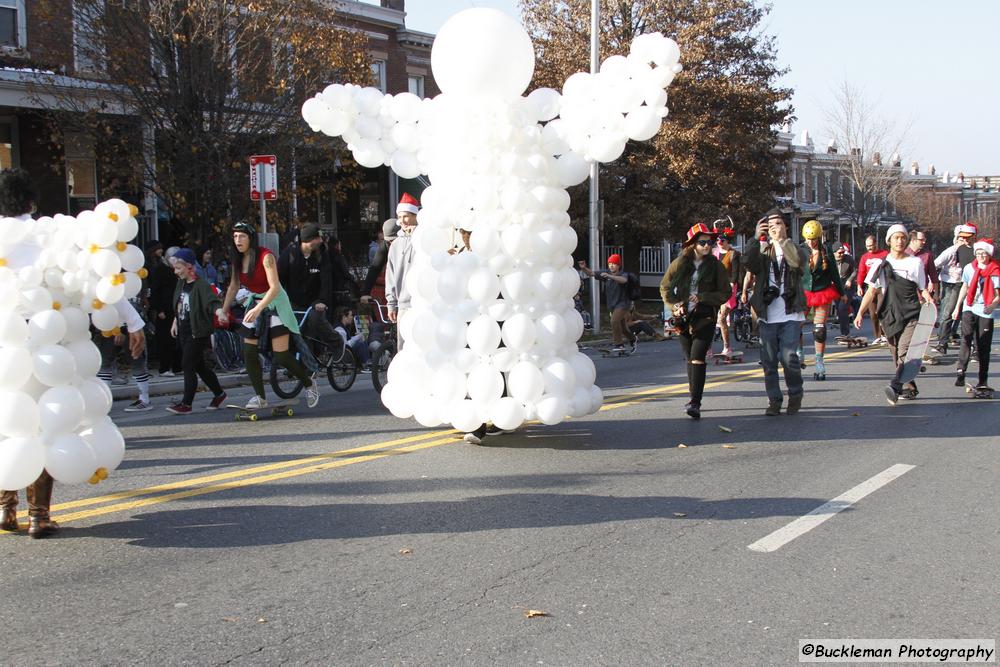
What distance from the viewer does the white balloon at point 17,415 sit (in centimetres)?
544

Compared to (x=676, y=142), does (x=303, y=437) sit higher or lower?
lower

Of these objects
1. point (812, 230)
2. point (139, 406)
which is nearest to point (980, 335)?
point (812, 230)

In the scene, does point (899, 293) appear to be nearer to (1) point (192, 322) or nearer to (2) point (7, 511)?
(1) point (192, 322)

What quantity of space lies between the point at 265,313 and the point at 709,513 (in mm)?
5531

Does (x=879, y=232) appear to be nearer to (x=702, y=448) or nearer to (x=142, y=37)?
(x=142, y=37)

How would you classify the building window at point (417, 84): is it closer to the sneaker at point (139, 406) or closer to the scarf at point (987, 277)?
the sneaker at point (139, 406)

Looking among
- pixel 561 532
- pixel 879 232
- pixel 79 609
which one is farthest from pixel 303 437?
pixel 879 232

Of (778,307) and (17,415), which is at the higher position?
(778,307)

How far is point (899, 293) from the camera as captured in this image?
444 inches

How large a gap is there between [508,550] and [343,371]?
7363 millimetres

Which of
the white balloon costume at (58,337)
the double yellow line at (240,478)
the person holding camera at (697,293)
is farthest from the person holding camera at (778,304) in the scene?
the white balloon costume at (58,337)

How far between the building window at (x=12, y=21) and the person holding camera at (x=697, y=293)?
16.9 m

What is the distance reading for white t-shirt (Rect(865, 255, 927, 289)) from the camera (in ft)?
37.0

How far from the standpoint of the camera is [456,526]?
19.7 feet
